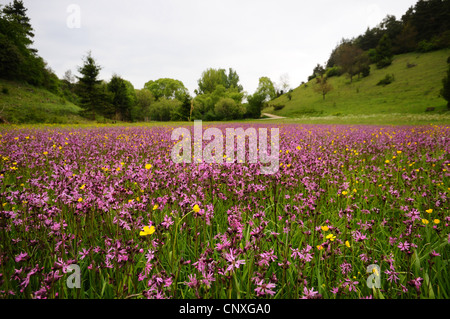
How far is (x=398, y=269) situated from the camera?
202cm

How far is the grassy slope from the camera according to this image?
71.3 feet

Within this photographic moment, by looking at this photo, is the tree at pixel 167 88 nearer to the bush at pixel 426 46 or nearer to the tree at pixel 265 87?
the tree at pixel 265 87

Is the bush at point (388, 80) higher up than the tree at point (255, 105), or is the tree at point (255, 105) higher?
the bush at point (388, 80)

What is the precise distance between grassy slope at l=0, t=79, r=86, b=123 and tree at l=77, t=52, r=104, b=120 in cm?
386

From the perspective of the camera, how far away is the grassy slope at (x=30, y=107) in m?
21.7

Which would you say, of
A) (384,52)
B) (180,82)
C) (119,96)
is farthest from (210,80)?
(384,52)

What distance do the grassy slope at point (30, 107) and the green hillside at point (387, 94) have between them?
47.5 meters

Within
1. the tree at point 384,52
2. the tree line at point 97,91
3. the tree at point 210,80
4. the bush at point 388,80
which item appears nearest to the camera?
the tree line at point 97,91

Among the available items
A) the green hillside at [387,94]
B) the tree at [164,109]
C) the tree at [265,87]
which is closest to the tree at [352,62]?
the green hillside at [387,94]

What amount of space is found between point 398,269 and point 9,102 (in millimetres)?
38462

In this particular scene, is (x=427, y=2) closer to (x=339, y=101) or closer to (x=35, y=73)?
(x=339, y=101)

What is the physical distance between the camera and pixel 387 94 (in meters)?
52.5
